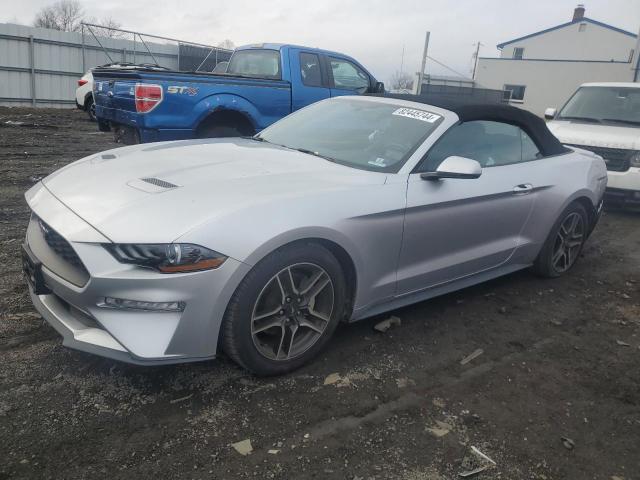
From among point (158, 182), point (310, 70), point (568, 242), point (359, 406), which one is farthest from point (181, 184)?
point (310, 70)

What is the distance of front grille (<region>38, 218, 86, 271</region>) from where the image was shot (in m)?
2.62

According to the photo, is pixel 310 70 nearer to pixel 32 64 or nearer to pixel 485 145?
pixel 485 145

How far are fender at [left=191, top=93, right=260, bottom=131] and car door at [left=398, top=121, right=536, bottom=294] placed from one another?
3.58m

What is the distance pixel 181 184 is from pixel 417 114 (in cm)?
181

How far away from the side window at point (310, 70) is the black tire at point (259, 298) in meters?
5.46

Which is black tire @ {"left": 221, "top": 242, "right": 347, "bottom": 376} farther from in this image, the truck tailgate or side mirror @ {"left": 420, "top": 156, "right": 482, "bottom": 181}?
the truck tailgate

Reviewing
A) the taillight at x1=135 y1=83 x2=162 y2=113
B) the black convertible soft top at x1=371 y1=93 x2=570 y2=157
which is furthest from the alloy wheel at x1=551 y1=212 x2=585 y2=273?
the taillight at x1=135 y1=83 x2=162 y2=113

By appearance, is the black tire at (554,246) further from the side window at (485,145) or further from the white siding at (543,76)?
the white siding at (543,76)

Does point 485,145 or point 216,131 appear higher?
point 485,145

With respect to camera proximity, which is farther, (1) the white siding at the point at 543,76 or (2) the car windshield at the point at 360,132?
(1) the white siding at the point at 543,76

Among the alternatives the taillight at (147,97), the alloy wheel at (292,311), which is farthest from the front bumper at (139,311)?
the taillight at (147,97)

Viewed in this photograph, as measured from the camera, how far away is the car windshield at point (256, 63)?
26.3 feet

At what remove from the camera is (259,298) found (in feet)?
9.04

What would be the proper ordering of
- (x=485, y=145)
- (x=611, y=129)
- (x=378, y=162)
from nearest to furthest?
(x=378, y=162), (x=485, y=145), (x=611, y=129)
